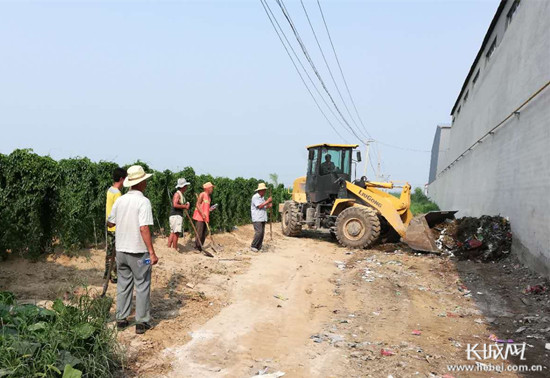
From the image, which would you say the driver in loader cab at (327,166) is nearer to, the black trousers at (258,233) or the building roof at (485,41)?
the black trousers at (258,233)

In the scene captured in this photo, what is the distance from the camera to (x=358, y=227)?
36.2 feet

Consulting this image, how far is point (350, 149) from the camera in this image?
12.5 meters

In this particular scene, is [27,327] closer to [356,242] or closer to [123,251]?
[123,251]

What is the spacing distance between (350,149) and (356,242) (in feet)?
9.91

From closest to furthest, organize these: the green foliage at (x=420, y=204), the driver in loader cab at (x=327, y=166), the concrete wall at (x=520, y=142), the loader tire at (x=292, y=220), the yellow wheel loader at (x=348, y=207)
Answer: the concrete wall at (x=520, y=142)
the yellow wheel loader at (x=348, y=207)
the driver in loader cab at (x=327, y=166)
the loader tire at (x=292, y=220)
the green foliage at (x=420, y=204)

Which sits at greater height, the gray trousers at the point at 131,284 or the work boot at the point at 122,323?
the gray trousers at the point at 131,284

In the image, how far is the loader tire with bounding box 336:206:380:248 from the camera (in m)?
10.7

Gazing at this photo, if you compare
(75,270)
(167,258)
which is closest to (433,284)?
(167,258)

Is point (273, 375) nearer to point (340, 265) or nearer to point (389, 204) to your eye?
point (340, 265)

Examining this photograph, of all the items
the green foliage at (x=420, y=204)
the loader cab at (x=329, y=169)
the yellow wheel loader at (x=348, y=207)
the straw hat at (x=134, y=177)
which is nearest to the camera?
the straw hat at (x=134, y=177)

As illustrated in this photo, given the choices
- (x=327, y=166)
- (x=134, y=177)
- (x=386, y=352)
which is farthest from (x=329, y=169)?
(x=386, y=352)

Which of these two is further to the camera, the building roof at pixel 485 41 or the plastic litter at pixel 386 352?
the building roof at pixel 485 41

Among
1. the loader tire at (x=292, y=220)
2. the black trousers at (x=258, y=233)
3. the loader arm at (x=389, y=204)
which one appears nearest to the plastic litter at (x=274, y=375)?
the black trousers at (x=258, y=233)

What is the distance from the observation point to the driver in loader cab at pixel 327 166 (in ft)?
41.2
